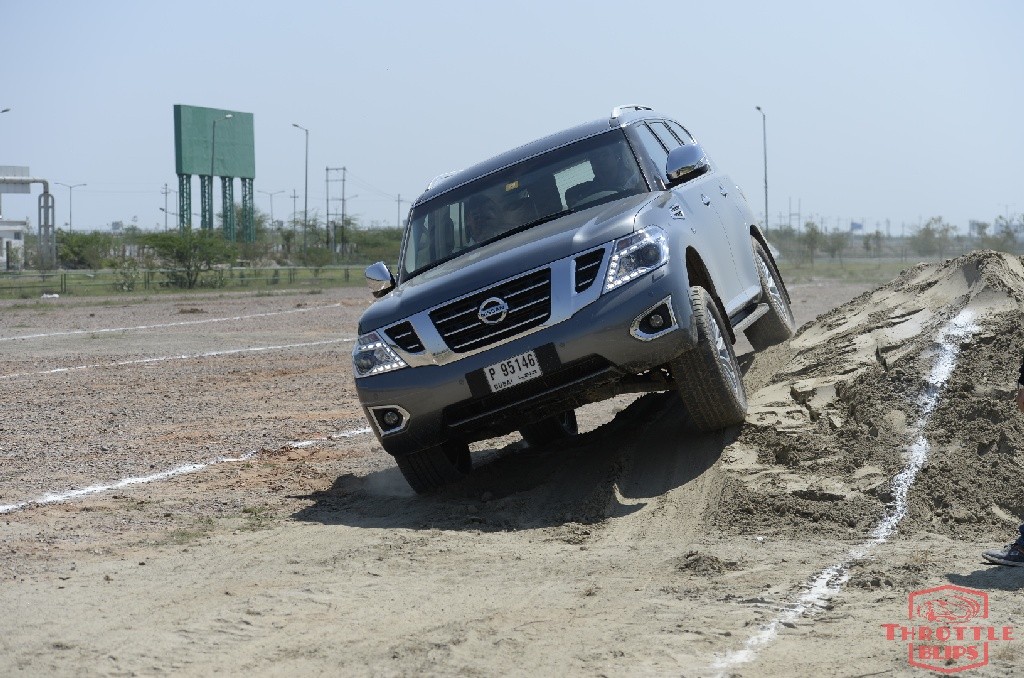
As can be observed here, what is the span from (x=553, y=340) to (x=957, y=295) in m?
3.70

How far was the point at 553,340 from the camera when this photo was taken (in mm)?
6949

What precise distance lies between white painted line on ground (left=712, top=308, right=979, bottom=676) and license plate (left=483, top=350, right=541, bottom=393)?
1.93 meters

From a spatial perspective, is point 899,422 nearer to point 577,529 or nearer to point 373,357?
point 577,529

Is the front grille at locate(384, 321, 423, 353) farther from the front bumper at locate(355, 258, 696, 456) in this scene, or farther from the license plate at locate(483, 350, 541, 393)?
the license plate at locate(483, 350, 541, 393)

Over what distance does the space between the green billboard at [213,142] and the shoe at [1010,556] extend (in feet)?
262

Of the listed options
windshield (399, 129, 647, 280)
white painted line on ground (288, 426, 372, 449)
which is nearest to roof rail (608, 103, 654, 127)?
windshield (399, 129, 647, 280)

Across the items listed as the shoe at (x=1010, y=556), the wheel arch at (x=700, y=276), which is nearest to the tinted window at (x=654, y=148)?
the wheel arch at (x=700, y=276)

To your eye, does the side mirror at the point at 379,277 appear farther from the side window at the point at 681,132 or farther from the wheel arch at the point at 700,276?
the side window at the point at 681,132

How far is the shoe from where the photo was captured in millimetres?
5539

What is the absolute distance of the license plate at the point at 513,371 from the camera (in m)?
7.00

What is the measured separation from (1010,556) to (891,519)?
94 centimetres

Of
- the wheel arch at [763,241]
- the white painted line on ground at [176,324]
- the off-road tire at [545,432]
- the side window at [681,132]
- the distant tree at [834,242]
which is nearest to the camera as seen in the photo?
the off-road tire at [545,432]

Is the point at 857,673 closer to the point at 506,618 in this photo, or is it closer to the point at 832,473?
the point at 506,618

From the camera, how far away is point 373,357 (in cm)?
738
